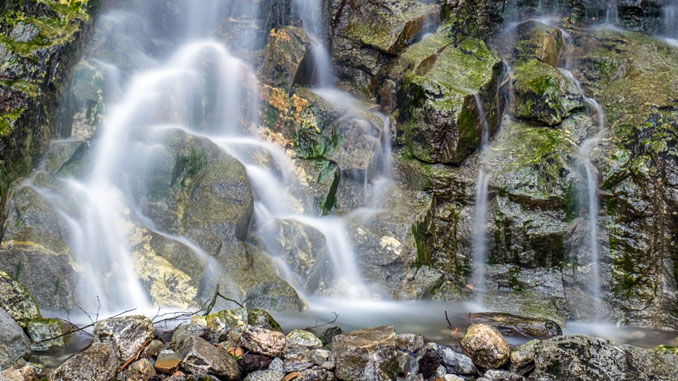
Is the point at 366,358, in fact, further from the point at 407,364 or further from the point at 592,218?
the point at 592,218

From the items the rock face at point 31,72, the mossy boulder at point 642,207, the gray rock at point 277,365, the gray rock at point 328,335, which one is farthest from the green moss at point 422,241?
the rock face at point 31,72

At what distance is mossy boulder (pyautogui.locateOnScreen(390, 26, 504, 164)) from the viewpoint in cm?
918

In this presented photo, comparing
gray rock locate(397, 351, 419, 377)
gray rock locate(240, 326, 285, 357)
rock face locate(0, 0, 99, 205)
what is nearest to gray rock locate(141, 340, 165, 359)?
gray rock locate(240, 326, 285, 357)

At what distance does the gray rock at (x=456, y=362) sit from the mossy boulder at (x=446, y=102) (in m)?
4.44

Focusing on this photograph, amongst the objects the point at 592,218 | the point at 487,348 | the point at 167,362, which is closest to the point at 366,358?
the point at 487,348

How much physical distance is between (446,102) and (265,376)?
596cm

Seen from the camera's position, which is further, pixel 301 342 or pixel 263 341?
pixel 301 342

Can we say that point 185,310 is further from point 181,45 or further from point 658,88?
point 658,88

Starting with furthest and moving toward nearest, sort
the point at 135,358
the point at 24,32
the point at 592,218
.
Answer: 1. the point at 592,218
2. the point at 24,32
3. the point at 135,358

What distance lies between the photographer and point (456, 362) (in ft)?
17.3

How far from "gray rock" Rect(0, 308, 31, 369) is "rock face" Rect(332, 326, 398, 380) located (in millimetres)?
2798

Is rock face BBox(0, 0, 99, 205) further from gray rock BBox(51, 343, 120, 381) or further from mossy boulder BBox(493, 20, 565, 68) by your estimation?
mossy boulder BBox(493, 20, 565, 68)

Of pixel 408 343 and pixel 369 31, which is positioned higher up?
pixel 369 31

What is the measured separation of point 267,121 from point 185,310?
4638 mm
